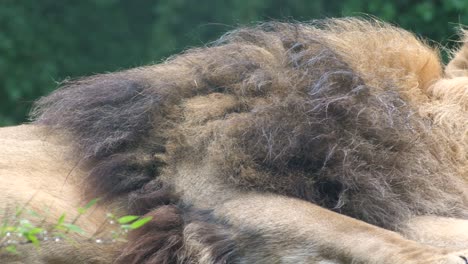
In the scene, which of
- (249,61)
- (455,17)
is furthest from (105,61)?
(249,61)

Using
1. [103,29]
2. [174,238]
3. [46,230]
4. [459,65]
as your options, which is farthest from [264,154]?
[103,29]

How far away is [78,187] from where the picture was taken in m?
4.07

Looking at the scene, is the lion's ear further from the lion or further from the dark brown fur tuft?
the dark brown fur tuft

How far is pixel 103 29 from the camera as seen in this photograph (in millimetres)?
12141

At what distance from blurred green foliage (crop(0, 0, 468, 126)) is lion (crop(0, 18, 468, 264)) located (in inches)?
230

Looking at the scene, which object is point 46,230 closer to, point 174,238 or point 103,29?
point 174,238

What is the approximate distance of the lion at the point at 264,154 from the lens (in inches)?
149

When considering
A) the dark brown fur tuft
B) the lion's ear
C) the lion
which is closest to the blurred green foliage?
the lion's ear

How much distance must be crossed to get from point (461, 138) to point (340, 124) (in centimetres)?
52

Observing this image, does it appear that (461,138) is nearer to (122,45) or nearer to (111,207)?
(111,207)

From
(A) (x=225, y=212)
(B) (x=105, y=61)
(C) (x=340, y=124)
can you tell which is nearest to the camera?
(A) (x=225, y=212)

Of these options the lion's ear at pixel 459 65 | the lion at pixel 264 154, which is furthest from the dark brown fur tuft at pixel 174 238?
the lion's ear at pixel 459 65

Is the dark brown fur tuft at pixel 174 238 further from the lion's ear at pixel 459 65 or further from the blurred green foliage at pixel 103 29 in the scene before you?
the blurred green foliage at pixel 103 29

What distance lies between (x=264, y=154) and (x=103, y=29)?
27.4 ft
